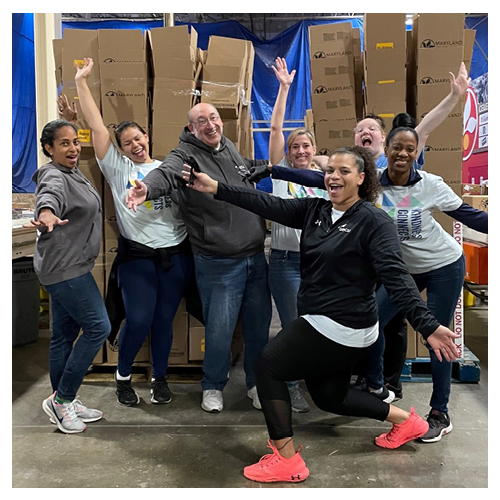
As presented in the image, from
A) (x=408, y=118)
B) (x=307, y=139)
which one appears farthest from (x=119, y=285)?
(x=408, y=118)

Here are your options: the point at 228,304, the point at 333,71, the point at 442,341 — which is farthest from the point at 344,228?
the point at 333,71

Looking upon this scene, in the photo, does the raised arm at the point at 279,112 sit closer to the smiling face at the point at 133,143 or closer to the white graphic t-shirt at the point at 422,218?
the white graphic t-shirt at the point at 422,218

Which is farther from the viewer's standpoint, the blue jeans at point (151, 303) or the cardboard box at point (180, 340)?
the cardboard box at point (180, 340)

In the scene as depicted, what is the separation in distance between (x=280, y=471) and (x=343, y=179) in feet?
3.87

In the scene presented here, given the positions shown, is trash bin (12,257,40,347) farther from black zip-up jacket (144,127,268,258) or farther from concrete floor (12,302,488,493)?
black zip-up jacket (144,127,268,258)

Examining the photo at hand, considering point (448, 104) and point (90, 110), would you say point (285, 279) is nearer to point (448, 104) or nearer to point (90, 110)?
point (448, 104)

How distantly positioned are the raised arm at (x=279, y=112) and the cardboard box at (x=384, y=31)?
2.67ft

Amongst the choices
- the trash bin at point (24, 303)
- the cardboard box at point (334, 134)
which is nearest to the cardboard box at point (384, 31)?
the cardboard box at point (334, 134)

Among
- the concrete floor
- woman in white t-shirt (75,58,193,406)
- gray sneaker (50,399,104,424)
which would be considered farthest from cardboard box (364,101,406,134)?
gray sneaker (50,399,104,424)

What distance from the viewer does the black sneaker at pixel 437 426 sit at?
2350 mm

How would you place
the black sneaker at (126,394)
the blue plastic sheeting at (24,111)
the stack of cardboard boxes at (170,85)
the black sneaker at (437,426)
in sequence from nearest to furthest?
the black sneaker at (437,426), the black sneaker at (126,394), the stack of cardboard boxes at (170,85), the blue plastic sheeting at (24,111)
